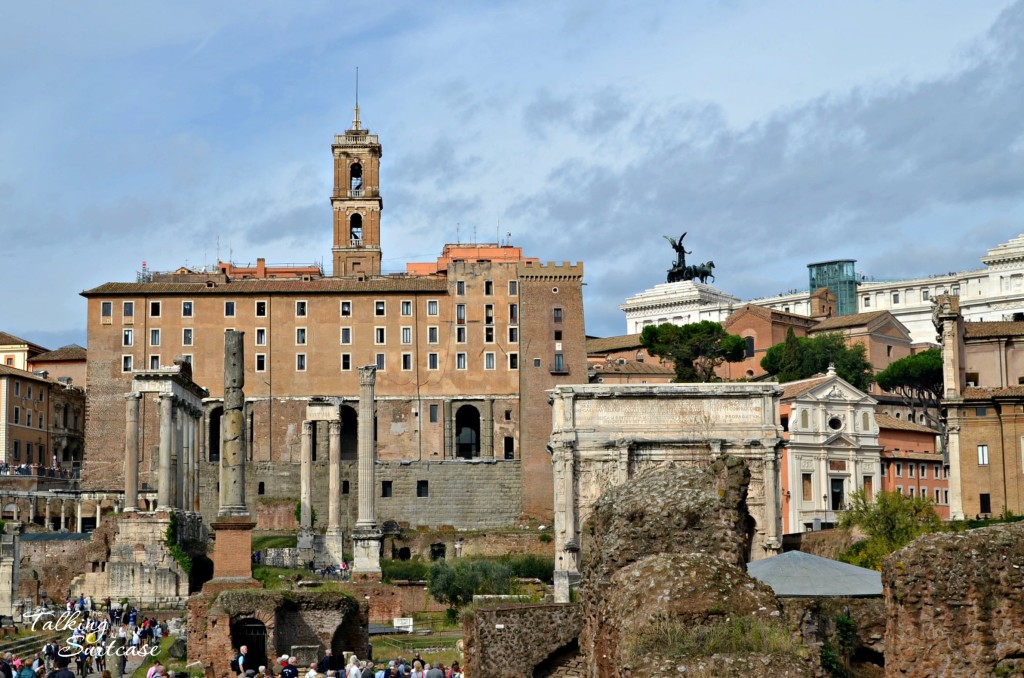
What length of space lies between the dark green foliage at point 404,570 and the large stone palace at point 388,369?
12040 millimetres

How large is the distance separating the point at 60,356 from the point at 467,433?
26.7m

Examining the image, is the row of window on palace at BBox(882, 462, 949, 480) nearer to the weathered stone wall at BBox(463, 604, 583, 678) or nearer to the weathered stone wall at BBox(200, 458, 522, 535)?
the weathered stone wall at BBox(200, 458, 522, 535)

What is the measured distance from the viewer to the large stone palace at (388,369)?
246ft

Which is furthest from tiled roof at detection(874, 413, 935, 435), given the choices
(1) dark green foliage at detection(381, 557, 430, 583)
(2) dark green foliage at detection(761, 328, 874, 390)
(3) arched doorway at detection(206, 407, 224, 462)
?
(3) arched doorway at detection(206, 407, 224, 462)

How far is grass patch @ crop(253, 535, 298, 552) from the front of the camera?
213 ft

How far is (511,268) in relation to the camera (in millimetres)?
78688

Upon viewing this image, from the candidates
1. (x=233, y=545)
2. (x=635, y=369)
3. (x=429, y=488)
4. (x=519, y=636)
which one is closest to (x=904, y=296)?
(x=635, y=369)

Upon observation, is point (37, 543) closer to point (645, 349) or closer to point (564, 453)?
point (564, 453)

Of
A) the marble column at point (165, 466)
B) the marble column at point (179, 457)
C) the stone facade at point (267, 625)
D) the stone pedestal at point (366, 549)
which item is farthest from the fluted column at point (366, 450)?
the stone facade at point (267, 625)

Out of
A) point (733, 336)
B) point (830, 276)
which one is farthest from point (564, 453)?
point (830, 276)

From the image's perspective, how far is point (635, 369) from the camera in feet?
290

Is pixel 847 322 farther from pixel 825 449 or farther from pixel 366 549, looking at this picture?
pixel 366 549

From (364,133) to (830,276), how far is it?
51.1m

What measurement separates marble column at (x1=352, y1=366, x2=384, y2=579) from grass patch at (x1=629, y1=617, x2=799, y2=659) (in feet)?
153
